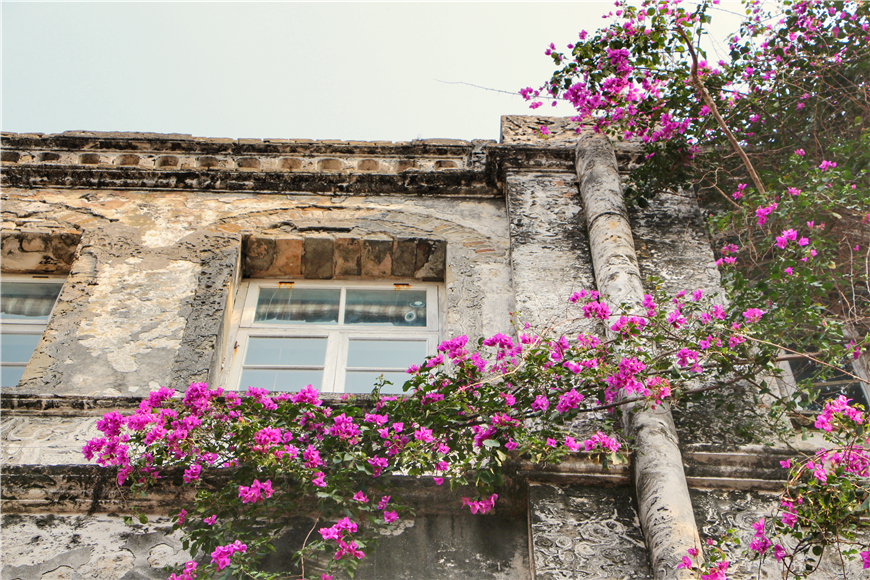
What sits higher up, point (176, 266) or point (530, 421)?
point (176, 266)

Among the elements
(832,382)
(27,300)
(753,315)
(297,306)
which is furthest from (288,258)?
(832,382)

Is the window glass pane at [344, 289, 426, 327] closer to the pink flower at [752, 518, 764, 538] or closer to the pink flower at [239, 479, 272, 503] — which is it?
the pink flower at [239, 479, 272, 503]

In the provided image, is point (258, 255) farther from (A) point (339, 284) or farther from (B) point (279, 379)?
(B) point (279, 379)

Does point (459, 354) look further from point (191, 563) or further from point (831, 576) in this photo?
point (831, 576)

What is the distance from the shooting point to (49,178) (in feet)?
19.0

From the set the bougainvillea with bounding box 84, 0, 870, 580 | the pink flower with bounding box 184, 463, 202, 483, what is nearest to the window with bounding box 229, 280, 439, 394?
the bougainvillea with bounding box 84, 0, 870, 580

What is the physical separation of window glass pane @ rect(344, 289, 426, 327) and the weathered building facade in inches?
1.5

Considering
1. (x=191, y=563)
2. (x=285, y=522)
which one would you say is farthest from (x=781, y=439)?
(x=191, y=563)

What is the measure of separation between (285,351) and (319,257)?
0.78 metres

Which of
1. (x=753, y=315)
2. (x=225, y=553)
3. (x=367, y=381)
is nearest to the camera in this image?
(x=225, y=553)

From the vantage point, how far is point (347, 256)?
5422 millimetres

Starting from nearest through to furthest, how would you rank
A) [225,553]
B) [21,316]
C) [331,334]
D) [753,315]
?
[225,553]
[753,315]
[331,334]
[21,316]

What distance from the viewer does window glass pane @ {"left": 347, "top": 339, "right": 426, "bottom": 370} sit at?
190 inches

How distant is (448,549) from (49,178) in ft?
13.4
